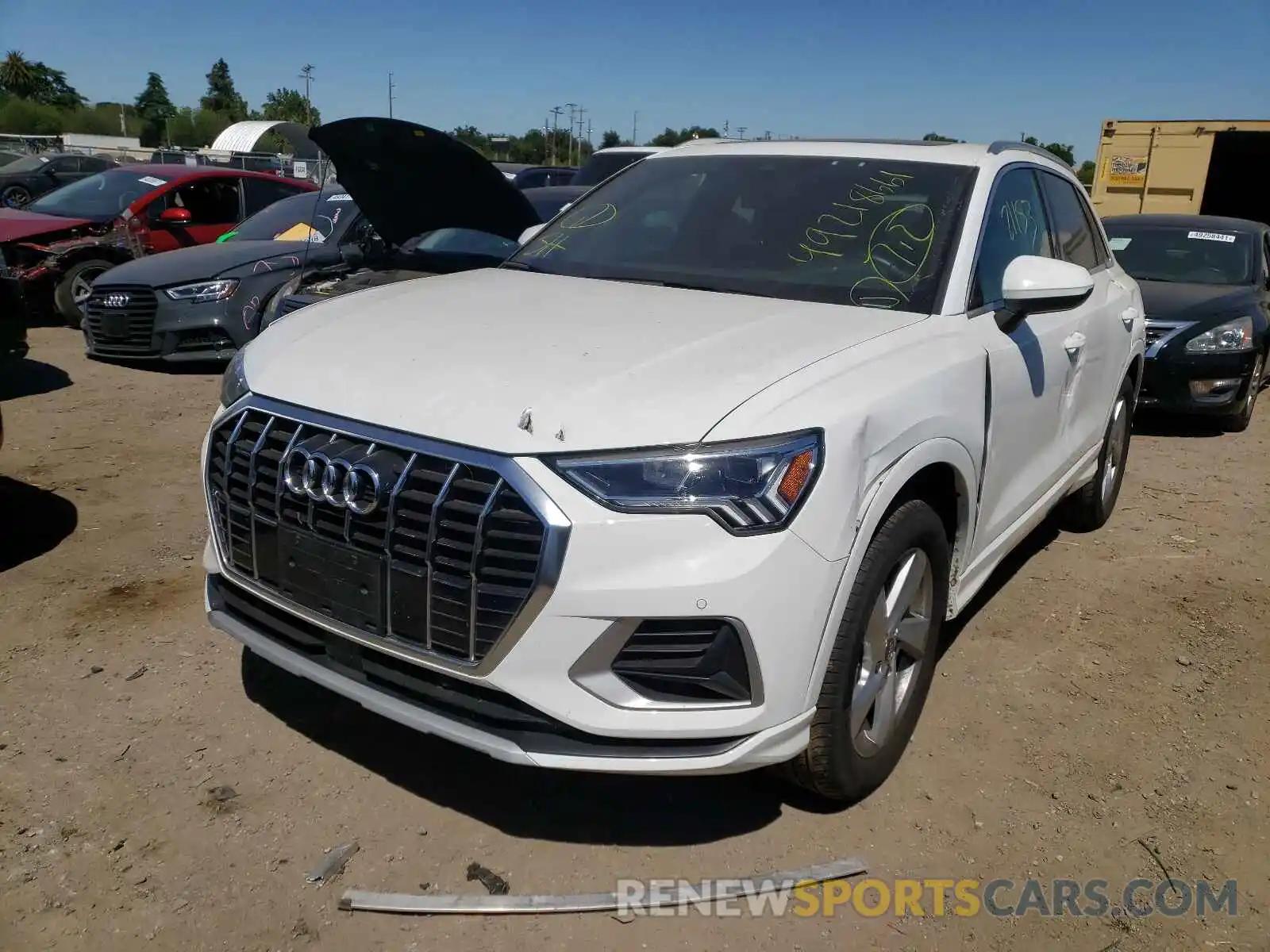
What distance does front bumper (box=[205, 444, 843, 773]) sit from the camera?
7.13 feet

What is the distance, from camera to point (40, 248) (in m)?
9.31

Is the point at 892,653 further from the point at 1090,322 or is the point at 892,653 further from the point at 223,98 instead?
the point at 223,98

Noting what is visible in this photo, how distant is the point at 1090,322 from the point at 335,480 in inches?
126

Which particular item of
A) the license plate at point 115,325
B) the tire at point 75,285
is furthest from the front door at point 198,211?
the license plate at point 115,325

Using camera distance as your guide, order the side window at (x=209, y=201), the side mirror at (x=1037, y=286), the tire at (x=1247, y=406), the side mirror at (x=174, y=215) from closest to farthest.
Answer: the side mirror at (x=1037, y=286)
the tire at (x=1247, y=406)
the side mirror at (x=174, y=215)
the side window at (x=209, y=201)

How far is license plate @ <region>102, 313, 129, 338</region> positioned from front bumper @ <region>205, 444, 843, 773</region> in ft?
21.7

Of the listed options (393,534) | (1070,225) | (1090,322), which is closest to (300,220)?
(1070,225)

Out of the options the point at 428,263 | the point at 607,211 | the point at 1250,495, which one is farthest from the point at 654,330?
the point at 1250,495

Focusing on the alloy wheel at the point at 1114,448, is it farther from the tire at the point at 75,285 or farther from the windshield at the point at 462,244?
Result: the tire at the point at 75,285

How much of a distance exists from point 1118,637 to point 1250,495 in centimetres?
284

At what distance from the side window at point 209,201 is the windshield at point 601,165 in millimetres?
3923

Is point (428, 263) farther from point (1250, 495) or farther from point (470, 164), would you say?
point (1250, 495)

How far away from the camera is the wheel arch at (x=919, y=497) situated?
2393 millimetres

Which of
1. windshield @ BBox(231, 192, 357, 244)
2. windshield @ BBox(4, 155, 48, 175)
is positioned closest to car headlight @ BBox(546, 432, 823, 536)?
windshield @ BBox(231, 192, 357, 244)
